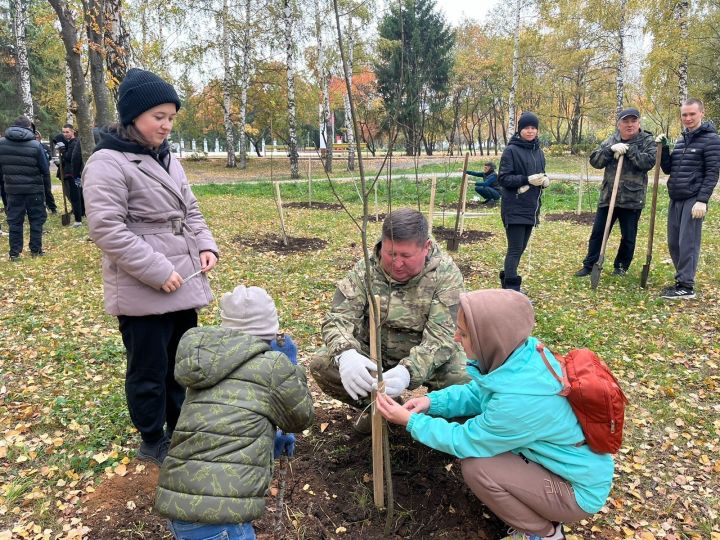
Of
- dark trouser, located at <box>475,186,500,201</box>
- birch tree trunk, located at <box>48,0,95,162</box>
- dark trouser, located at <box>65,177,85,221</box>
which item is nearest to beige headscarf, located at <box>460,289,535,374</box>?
birch tree trunk, located at <box>48,0,95,162</box>

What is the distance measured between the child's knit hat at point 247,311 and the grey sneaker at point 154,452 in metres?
1.20

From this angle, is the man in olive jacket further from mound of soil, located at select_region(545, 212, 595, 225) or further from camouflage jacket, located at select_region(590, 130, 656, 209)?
mound of soil, located at select_region(545, 212, 595, 225)

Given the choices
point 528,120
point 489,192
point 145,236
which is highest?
point 528,120

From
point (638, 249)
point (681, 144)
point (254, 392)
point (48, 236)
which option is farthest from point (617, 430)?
point (48, 236)

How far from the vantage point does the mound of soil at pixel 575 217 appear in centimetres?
1106

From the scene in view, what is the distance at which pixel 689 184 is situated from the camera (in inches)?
205

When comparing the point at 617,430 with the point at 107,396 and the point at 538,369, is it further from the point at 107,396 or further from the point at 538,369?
the point at 107,396

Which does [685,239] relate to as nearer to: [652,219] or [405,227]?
[652,219]

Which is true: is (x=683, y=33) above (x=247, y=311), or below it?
above

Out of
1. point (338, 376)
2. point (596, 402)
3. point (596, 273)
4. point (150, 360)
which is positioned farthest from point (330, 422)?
point (596, 273)

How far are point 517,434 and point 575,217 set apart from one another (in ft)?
A: 35.1

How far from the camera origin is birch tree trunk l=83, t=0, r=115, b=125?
273 inches

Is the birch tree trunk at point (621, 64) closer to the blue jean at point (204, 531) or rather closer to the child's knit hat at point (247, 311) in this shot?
the child's knit hat at point (247, 311)

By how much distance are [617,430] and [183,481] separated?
1.52m
